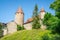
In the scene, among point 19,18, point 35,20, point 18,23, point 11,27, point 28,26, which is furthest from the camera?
point 19,18

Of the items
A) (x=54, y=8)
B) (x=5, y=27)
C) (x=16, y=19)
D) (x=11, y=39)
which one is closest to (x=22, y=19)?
(x=16, y=19)

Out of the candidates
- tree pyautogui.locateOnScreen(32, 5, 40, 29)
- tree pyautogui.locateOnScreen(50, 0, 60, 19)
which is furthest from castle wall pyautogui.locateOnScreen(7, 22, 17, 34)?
tree pyautogui.locateOnScreen(50, 0, 60, 19)

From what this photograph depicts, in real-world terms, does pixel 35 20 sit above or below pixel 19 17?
above

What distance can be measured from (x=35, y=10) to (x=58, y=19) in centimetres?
6520

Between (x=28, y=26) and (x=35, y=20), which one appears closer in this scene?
(x=35, y=20)

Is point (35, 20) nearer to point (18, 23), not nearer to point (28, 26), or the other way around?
point (28, 26)

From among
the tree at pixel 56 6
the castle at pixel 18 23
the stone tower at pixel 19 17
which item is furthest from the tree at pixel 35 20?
the tree at pixel 56 6

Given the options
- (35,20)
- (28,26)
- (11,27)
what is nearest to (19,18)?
(28,26)

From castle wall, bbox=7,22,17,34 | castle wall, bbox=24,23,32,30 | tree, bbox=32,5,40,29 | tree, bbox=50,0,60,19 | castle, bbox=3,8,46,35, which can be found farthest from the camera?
castle wall, bbox=24,23,32,30

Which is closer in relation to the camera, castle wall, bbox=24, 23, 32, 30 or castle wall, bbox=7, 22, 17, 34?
castle wall, bbox=7, 22, 17, 34

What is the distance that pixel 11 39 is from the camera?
45.5 metres

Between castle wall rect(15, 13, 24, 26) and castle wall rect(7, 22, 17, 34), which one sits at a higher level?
castle wall rect(15, 13, 24, 26)

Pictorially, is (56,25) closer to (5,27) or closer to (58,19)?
(58,19)

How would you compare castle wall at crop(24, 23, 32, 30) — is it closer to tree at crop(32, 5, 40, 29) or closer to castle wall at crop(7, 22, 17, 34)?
castle wall at crop(7, 22, 17, 34)
